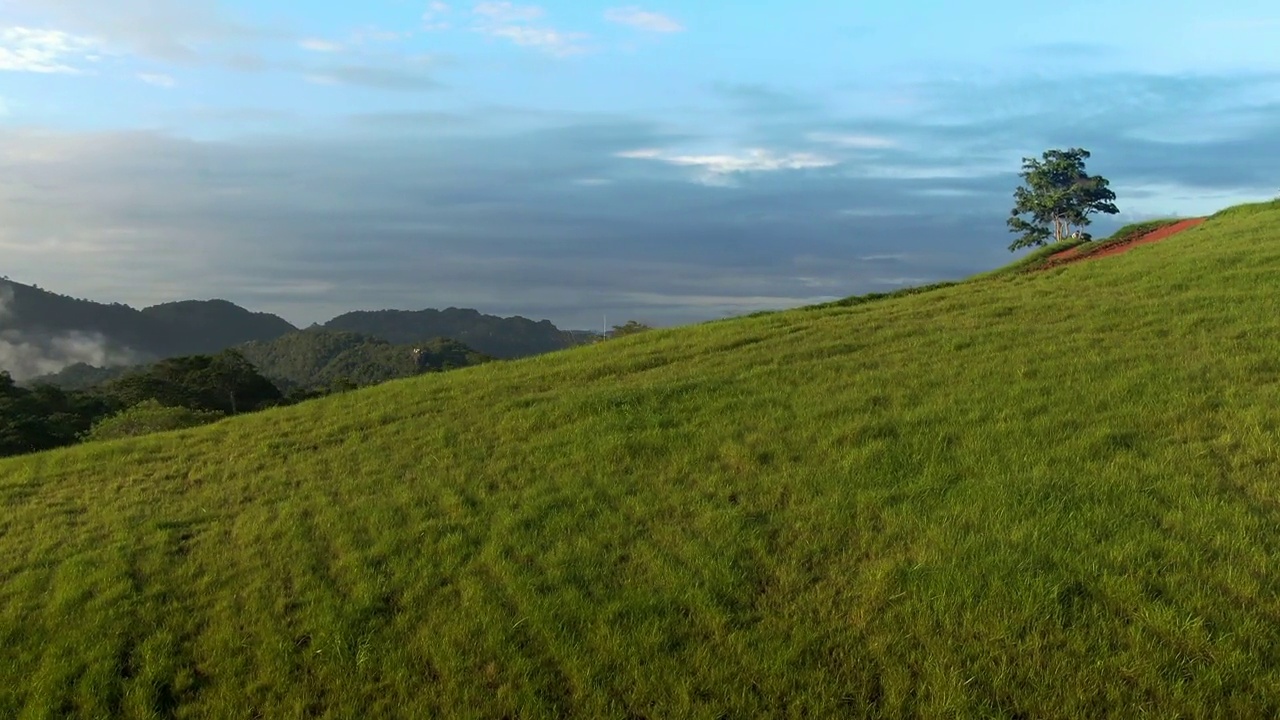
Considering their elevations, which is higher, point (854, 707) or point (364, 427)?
point (364, 427)

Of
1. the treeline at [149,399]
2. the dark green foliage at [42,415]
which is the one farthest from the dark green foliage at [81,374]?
the dark green foliage at [42,415]

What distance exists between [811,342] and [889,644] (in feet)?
40.7

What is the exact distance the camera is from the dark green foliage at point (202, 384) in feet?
198

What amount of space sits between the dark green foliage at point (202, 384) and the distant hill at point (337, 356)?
3700 centimetres

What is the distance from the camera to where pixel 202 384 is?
62750 millimetres

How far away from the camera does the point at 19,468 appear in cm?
1475

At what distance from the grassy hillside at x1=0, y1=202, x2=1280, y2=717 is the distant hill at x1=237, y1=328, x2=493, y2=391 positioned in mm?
96270

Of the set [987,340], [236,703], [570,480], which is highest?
[987,340]

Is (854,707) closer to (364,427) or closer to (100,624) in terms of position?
(100,624)

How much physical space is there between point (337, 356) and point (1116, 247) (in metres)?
131

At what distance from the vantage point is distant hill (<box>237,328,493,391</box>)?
11831 centimetres

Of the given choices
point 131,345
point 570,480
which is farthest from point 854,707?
point 131,345

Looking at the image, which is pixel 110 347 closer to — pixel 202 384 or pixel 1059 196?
pixel 202 384

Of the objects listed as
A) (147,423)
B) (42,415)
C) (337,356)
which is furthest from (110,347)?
(147,423)
